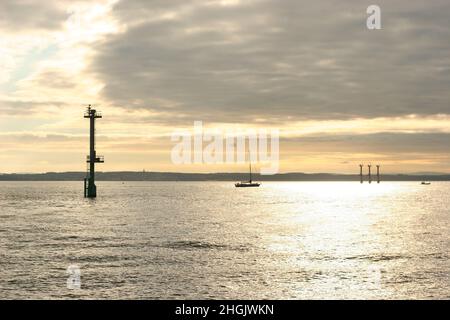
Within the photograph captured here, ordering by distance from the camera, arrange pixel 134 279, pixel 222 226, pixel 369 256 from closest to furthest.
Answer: pixel 134 279
pixel 369 256
pixel 222 226

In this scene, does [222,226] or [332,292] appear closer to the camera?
[332,292]

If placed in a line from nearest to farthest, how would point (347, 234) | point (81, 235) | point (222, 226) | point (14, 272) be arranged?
point (14, 272) → point (81, 235) → point (347, 234) → point (222, 226)

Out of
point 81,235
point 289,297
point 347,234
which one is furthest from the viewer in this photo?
point 347,234

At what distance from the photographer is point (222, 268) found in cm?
4594

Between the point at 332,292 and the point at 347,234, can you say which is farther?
the point at 347,234

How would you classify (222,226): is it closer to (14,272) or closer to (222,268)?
(222,268)

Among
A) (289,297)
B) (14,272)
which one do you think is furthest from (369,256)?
(14,272)

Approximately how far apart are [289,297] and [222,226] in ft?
171
